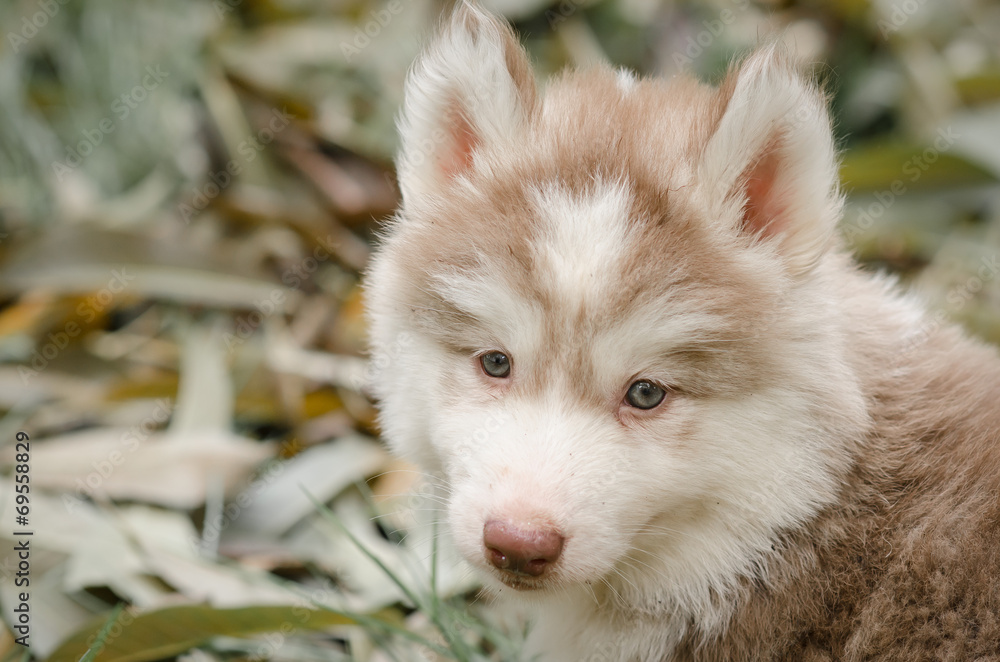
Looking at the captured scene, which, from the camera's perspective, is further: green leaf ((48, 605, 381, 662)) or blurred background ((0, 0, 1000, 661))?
blurred background ((0, 0, 1000, 661))

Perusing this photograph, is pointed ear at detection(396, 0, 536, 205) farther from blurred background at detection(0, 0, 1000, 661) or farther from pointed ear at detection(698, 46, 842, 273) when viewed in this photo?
blurred background at detection(0, 0, 1000, 661)

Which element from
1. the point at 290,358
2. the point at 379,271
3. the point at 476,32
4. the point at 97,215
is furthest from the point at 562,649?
the point at 97,215

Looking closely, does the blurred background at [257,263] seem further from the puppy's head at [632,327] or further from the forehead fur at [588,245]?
the forehead fur at [588,245]

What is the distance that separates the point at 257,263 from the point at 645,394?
136 inches

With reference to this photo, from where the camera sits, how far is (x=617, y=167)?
274cm

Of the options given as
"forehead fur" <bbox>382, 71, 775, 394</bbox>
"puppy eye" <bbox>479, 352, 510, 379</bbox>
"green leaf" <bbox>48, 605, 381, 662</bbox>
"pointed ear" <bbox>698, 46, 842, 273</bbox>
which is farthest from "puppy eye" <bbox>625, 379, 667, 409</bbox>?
"green leaf" <bbox>48, 605, 381, 662</bbox>

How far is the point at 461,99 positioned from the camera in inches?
120

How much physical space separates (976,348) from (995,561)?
3.23ft

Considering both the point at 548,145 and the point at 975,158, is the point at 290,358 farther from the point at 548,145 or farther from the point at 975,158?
the point at 975,158

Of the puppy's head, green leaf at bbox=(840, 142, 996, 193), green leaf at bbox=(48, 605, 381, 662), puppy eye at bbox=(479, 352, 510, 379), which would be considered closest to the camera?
the puppy's head

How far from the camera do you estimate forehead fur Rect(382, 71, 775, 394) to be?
8.52 ft

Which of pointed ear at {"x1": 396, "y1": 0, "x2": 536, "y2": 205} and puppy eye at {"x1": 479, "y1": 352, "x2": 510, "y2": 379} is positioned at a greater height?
pointed ear at {"x1": 396, "y1": 0, "x2": 536, "y2": 205}

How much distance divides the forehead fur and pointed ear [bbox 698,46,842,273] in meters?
0.09

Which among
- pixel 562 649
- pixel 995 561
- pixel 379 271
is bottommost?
pixel 562 649
